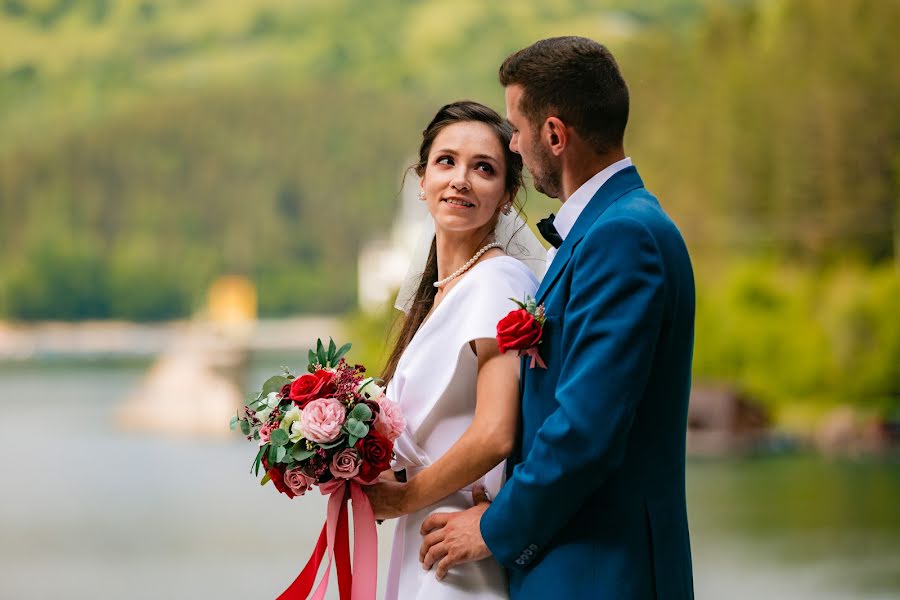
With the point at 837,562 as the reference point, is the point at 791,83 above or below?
above

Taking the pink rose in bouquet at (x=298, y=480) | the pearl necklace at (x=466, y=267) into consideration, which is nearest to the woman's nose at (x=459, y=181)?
the pearl necklace at (x=466, y=267)

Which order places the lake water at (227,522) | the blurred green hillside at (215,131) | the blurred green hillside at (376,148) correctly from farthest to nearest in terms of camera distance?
the blurred green hillside at (215,131) → the blurred green hillside at (376,148) → the lake water at (227,522)

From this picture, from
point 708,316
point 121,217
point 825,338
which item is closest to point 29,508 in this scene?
point 121,217

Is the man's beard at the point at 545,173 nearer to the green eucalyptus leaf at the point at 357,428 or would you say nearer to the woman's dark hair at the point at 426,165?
the woman's dark hair at the point at 426,165

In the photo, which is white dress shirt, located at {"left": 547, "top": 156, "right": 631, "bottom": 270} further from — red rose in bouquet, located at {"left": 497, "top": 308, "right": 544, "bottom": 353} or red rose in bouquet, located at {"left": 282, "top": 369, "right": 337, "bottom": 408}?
red rose in bouquet, located at {"left": 282, "top": 369, "right": 337, "bottom": 408}

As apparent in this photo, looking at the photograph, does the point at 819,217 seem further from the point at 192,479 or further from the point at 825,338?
the point at 192,479

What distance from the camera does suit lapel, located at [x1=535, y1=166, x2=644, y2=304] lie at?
5.96ft

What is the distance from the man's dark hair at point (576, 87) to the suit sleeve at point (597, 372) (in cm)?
17

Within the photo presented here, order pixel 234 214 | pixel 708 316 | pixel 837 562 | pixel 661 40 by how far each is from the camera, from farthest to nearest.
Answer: pixel 234 214, pixel 661 40, pixel 708 316, pixel 837 562

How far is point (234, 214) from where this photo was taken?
1630 inches

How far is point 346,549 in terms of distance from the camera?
2.12 metres

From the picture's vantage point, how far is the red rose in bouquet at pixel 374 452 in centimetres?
193

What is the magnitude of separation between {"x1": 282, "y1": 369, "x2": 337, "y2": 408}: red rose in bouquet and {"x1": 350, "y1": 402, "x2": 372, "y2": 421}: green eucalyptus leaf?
0.24ft

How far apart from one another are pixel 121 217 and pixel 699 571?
28940 millimetres
